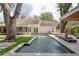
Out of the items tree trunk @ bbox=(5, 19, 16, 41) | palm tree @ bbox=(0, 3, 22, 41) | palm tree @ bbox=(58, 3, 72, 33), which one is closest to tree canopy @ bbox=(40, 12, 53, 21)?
palm tree @ bbox=(58, 3, 72, 33)

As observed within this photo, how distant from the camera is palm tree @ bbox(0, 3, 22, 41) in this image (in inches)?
309

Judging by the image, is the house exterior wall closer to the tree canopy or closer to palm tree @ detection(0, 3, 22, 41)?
the tree canopy

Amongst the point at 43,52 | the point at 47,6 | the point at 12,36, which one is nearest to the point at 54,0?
→ the point at 47,6

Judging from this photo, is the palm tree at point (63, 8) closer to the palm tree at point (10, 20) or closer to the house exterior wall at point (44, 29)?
the house exterior wall at point (44, 29)

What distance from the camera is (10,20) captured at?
27.3 feet

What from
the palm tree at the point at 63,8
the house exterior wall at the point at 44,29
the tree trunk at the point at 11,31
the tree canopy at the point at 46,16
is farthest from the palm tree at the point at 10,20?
the palm tree at the point at 63,8

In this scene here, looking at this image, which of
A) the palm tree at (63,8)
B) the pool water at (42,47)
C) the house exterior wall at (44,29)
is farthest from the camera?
the house exterior wall at (44,29)

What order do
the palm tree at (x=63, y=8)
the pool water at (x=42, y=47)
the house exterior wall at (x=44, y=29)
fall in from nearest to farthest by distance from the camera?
1. the pool water at (x=42, y=47)
2. the palm tree at (x=63, y=8)
3. the house exterior wall at (x=44, y=29)

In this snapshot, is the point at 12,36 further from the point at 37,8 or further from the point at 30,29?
the point at 37,8

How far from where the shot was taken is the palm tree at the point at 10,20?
25.7 ft

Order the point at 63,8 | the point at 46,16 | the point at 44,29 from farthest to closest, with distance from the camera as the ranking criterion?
the point at 44,29, the point at 63,8, the point at 46,16

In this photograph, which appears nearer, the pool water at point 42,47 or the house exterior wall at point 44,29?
the pool water at point 42,47

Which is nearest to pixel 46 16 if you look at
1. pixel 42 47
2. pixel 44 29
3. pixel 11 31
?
pixel 44 29

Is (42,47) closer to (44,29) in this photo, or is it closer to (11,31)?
(44,29)
